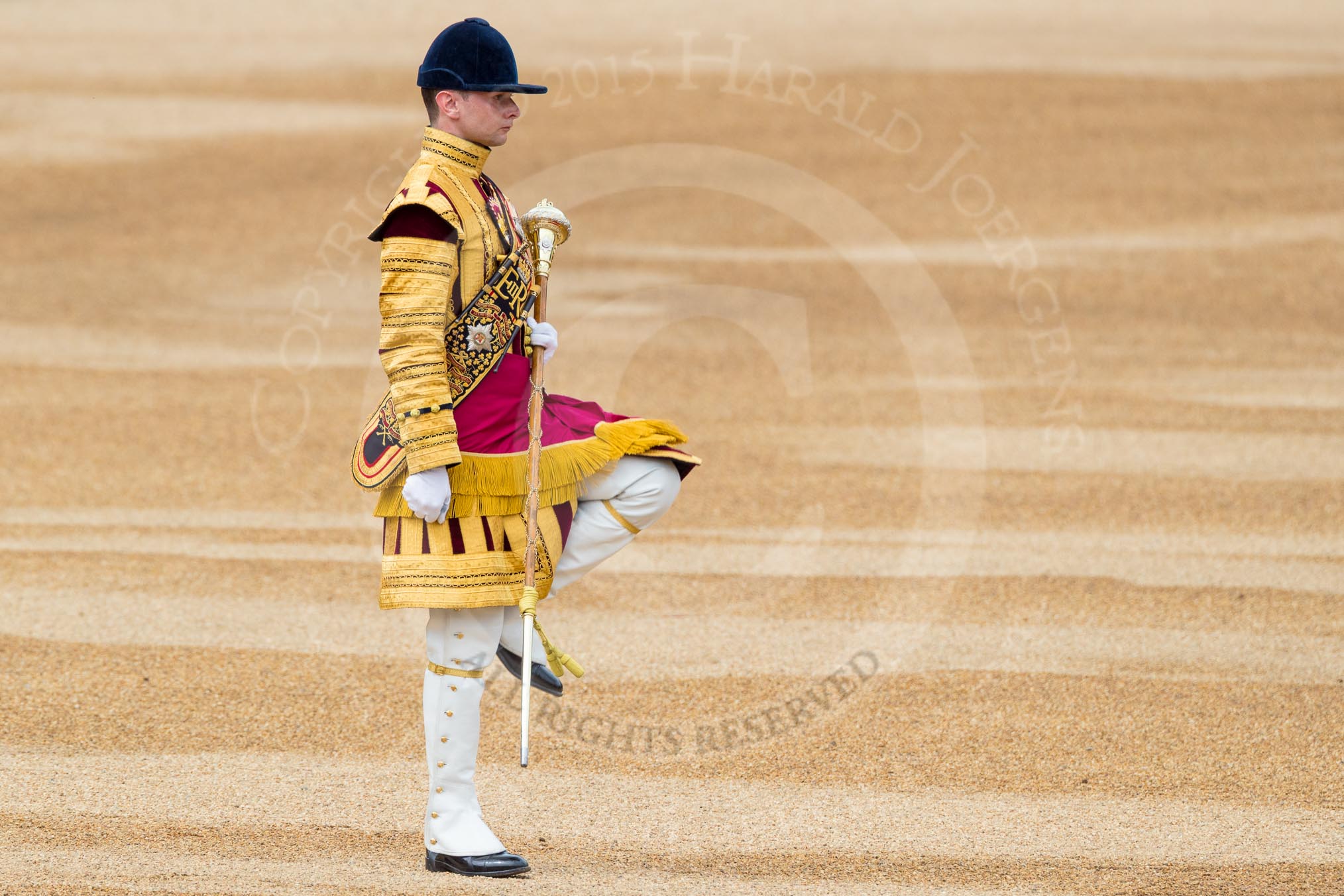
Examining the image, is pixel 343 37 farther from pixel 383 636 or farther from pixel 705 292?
pixel 383 636

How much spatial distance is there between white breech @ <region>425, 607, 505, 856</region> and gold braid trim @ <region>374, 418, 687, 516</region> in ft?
0.91

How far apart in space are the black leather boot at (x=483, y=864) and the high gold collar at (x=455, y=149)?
1.72m

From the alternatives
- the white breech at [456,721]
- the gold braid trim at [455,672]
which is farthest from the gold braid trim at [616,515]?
the gold braid trim at [455,672]

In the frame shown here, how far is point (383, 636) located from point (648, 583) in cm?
132

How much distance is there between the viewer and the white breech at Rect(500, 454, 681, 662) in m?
4.11

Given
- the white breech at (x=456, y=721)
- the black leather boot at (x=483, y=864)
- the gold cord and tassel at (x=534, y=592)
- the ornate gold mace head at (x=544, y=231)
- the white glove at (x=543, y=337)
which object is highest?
the ornate gold mace head at (x=544, y=231)

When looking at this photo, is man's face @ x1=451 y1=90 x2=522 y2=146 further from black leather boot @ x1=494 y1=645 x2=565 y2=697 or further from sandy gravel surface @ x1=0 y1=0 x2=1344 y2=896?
sandy gravel surface @ x1=0 y1=0 x2=1344 y2=896

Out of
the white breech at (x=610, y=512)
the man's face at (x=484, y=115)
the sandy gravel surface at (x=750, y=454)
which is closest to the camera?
the man's face at (x=484, y=115)

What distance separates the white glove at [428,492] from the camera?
12.4 ft

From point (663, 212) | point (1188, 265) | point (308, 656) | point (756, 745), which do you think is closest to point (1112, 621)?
point (756, 745)

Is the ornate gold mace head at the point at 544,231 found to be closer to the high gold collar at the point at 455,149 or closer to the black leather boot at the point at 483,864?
the high gold collar at the point at 455,149

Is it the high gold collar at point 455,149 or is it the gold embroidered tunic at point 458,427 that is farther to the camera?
the high gold collar at point 455,149

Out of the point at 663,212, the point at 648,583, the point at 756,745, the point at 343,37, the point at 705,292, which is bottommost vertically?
the point at 756,745

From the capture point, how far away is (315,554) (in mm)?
7324
